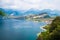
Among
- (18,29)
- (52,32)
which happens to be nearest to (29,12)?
(18,29)

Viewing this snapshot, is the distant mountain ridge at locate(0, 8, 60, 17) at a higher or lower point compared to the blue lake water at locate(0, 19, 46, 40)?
higher

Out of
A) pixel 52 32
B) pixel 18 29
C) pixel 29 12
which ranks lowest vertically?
pixel 52 32

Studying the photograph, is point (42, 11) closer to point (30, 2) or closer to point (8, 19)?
point (30, 2)

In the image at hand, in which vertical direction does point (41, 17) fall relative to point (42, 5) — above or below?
below

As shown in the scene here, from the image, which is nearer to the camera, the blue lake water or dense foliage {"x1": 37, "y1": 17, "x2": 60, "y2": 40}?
dense foliage {"x1": 37, "y1": 17, "x2": 60, "y2": 40}

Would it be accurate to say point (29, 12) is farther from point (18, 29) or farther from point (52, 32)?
A: point (52, 32)

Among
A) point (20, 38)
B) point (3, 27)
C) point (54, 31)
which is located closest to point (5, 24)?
point (3, 27)
